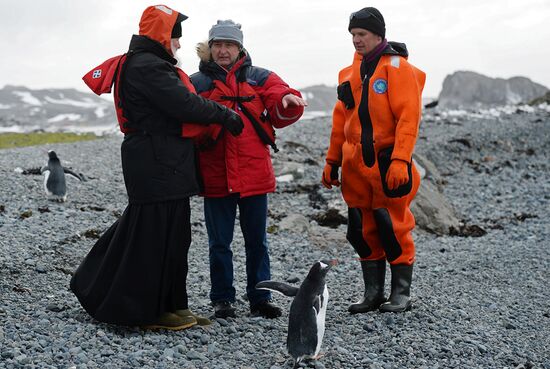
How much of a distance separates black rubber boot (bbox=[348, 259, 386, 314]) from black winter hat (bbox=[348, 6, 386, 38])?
6.01 ft

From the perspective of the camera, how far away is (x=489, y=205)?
39.6 feet

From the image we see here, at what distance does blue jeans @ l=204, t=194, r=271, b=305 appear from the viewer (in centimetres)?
493

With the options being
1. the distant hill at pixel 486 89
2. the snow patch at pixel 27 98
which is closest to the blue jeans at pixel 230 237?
the distant hill at pixel 486 89

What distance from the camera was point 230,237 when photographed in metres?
5.02

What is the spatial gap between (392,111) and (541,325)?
2546mm

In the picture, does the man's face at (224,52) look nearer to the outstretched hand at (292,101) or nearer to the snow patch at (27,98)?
the outstretched hand at (292,101)

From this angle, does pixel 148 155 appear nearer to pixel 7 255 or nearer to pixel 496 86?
pixel 7 255

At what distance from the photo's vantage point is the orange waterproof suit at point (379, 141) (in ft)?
15.9

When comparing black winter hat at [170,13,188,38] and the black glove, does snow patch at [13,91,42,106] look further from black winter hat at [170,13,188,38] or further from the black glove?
the black glove

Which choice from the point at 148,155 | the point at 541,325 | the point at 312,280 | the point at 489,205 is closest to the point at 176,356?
the point at 312,280

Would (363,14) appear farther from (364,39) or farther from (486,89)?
(486,89)

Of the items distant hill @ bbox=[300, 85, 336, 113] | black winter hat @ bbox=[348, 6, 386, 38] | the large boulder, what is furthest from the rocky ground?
distant hill @ bbox=[300, 85, 336, 113]

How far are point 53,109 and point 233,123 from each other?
2855 inches

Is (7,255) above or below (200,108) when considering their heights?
below
